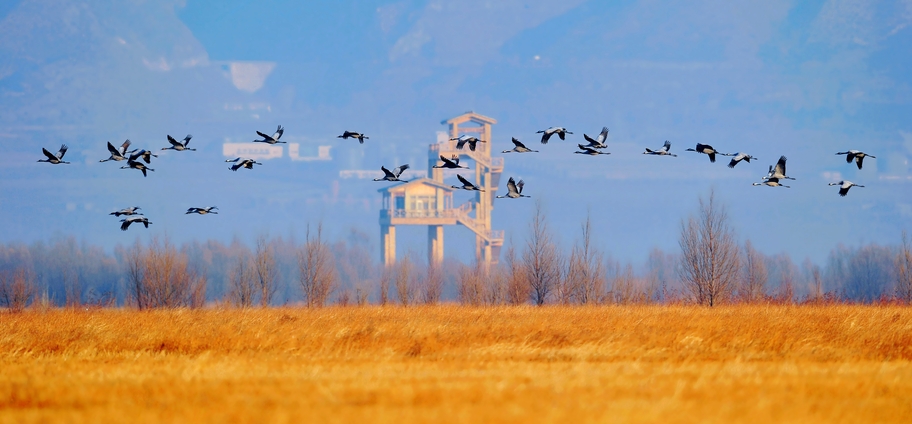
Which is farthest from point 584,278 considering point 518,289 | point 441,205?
point 441,205

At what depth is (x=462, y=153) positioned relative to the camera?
8994cm

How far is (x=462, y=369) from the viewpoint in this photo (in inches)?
746

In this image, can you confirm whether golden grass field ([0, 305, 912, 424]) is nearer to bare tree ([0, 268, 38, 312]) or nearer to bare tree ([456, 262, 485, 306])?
bare tree ([0, 268, 38, 312])

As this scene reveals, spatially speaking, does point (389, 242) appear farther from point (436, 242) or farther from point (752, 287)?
point (752, 287)

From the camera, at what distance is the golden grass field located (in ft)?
47.4

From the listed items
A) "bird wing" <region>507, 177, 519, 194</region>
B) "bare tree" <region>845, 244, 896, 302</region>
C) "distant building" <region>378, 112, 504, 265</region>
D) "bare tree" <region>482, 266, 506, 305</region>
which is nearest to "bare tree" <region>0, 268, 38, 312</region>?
"bare tree" <region>482, 266, 506, 305</region>

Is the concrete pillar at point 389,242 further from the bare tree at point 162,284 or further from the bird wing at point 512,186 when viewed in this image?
the bird wing at point 512,186

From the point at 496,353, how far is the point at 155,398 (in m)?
8.01

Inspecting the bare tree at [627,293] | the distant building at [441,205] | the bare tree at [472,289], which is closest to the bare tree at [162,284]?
the bare tree at [472,289]

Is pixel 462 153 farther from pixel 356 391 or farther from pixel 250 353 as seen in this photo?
pixel 356 391

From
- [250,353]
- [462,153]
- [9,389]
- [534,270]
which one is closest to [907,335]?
[250,353]

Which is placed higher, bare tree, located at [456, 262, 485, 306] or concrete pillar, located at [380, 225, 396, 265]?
concrete pillar, located at [380, 225, 396, 265]

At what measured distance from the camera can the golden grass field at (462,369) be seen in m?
14.5

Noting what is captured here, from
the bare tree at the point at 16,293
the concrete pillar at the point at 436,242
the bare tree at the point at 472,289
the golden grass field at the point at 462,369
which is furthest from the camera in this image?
the concrete pillar at the point at 436,242
